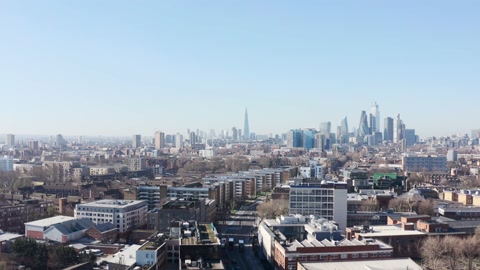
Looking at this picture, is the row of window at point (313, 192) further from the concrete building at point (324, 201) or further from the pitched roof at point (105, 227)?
the pitched roof at point (105, 227)

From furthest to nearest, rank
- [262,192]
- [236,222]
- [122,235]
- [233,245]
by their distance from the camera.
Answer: [262,192] < [236,222] < [122,235] < [233,245]

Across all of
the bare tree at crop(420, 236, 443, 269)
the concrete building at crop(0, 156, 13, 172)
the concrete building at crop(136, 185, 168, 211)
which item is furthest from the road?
the concrete building at crop(0, 156, 13, 172)

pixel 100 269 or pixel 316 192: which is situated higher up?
pixel 316 192

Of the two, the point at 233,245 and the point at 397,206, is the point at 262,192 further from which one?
the point at 233,245

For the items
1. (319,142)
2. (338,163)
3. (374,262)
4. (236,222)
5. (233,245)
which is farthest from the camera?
(319,142)

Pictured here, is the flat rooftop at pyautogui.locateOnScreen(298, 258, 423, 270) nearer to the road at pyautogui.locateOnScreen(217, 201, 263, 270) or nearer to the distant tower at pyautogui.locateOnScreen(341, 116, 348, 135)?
the road at pyautogui.locateOnScreen(217, 201, 263, 270)

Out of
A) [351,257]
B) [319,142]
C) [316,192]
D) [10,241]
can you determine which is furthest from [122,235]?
[319,142]

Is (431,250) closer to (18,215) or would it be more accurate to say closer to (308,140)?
(18,215)

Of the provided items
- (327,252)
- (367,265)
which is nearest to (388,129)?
(327,252)
